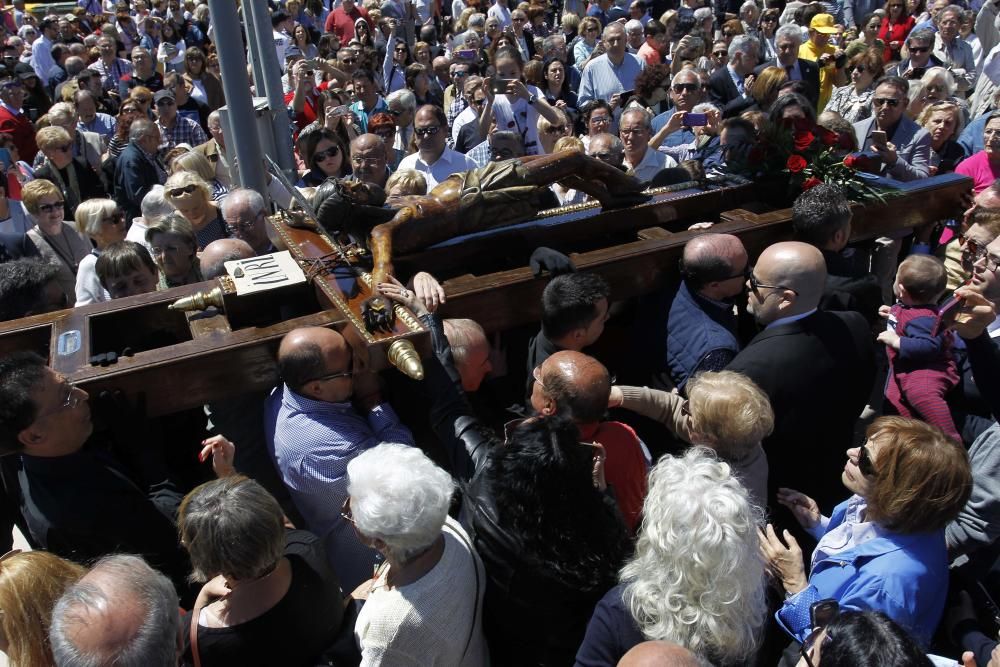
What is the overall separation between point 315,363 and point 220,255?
3.89ft

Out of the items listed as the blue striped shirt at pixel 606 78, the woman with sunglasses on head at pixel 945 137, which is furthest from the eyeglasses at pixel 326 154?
the woman with sunglasses on head at pixel 945 137

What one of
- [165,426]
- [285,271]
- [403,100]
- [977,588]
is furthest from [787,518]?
[403,100]

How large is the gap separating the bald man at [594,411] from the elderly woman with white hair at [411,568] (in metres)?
0.58

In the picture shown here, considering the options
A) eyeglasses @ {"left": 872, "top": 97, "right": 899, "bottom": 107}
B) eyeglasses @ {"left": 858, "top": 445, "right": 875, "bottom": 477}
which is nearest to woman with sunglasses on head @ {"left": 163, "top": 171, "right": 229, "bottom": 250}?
eyeglasses @ {"left": 858, "top": 445, "right": 875, "bottom": 477}

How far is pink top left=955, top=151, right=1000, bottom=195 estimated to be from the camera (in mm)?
4945

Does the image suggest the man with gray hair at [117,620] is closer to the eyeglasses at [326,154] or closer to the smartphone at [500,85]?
the eyeglasses at [326,154]

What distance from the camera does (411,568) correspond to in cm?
204

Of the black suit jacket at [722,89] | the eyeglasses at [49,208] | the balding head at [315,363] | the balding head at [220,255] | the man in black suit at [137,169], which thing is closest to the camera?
the balding head at [315,363]

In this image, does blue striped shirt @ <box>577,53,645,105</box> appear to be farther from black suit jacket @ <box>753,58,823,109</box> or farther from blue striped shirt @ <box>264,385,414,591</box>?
blue striped shirt @ <box>264,385,414,591</box>

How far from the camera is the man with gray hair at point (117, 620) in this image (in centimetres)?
173

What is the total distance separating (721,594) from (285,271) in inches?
88.7

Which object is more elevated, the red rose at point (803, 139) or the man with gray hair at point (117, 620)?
the red rose at point (803, 139)

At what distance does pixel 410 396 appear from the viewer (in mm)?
3078

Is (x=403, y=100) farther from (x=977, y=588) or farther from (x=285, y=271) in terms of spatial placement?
(x=977, y=588)
